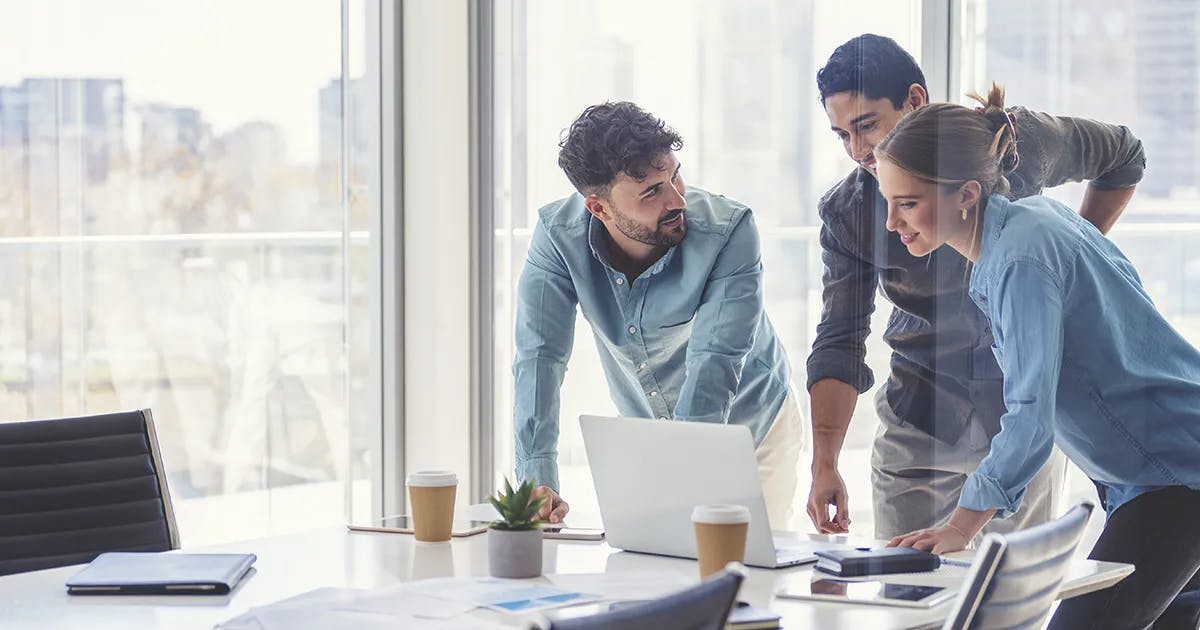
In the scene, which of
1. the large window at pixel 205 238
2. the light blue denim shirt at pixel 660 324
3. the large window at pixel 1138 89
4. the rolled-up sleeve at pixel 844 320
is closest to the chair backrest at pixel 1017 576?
the large window at pixel 1138 89

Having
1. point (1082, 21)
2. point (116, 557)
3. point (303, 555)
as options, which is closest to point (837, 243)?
point (1082, 21)

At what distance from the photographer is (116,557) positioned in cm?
228

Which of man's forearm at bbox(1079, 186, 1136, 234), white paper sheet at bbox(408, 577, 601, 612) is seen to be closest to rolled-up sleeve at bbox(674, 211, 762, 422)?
man's forearm at bbox(1079, 186, 1136, 234)

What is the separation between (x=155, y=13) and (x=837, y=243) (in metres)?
2.09

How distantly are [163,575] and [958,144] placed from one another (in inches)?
71.1

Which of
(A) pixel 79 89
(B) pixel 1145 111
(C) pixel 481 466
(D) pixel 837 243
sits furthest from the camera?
(C) pixel 481 466

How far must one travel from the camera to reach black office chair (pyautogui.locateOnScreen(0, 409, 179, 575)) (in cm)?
267

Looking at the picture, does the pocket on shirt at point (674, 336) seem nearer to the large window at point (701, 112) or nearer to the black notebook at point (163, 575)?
the large window at point (701, 112)

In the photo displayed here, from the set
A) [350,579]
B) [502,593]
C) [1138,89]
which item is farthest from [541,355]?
[1138,89]

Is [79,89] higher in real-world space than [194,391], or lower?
higher

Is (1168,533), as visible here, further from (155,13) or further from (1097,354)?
(155,13)

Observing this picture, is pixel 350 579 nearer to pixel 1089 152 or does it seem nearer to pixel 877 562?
pixel 877 562


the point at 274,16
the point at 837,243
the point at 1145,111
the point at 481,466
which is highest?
the point at 274,16

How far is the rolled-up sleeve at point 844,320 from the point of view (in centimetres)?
333
